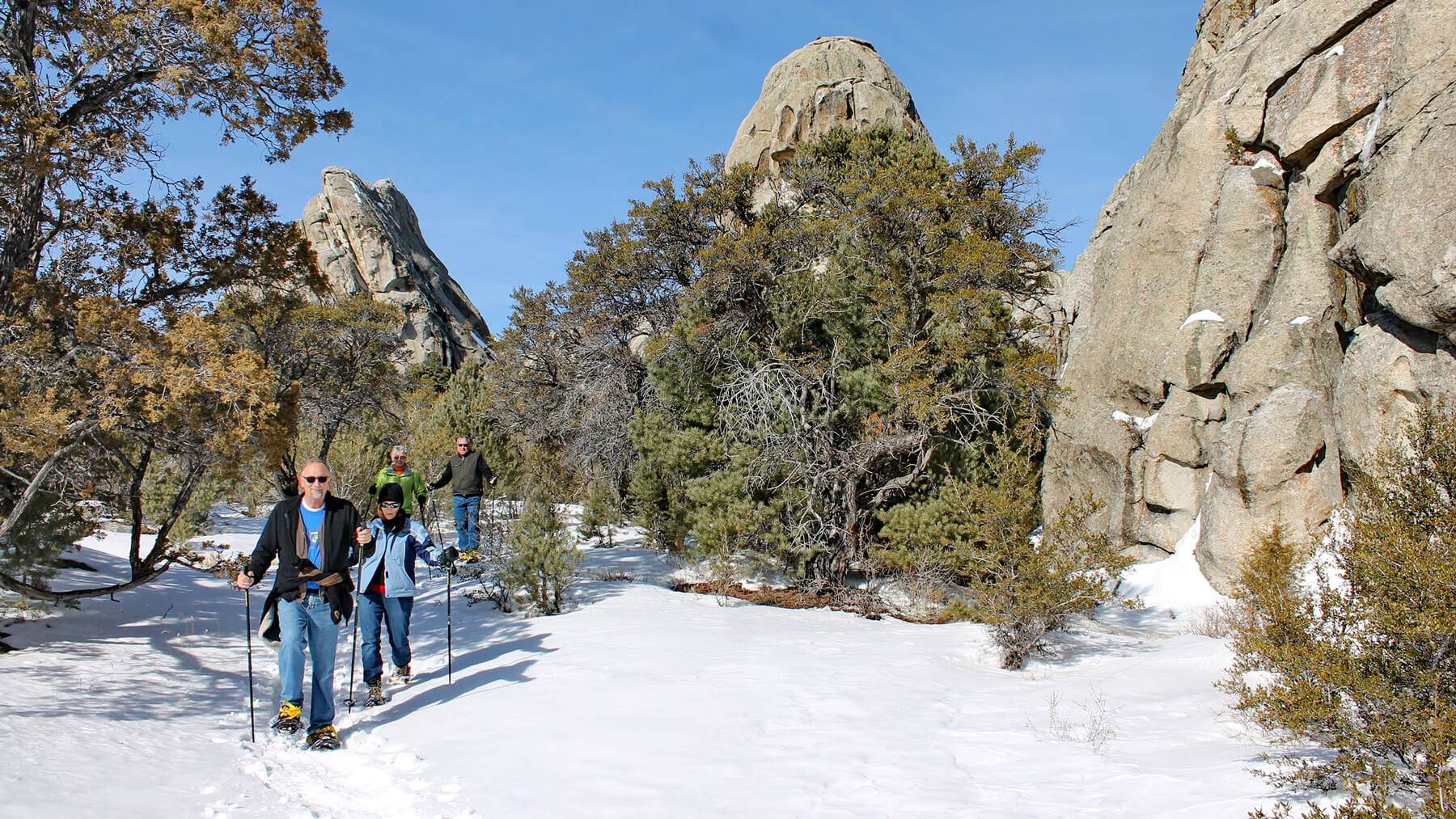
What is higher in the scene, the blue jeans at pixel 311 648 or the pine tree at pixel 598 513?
the pine tree at pixel 598 513

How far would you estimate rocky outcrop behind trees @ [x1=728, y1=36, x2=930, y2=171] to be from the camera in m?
30.3

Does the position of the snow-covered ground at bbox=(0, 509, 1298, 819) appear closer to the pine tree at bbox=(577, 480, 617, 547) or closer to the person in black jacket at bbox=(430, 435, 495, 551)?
the person in black jacket at bbox=(430, 435, 495, 551)

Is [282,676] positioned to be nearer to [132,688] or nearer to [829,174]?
[132,688]

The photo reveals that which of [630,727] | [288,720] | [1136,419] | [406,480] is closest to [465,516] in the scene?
[406,480]

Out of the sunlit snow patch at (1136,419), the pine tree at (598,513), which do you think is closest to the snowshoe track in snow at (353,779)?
the pine tree at (598,513)

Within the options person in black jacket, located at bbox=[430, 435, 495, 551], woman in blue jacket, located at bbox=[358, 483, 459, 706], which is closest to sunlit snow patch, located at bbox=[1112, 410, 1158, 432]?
person in black jacket, located at bbox=[430, 435, 495, 551]

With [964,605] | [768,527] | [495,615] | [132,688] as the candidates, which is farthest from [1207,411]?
[132,688]

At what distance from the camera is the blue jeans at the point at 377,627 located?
6.71m

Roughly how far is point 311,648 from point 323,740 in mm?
595

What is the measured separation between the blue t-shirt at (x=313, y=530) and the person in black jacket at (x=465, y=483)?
18.7 feet

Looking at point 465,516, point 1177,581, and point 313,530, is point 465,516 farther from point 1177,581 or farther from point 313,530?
point 1177,581

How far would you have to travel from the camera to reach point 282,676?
563 cm

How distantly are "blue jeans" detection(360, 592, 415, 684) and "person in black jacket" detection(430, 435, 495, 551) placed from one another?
4.28 meters

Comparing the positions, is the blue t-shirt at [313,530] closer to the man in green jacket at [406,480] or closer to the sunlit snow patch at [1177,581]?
the man in green jacket at [406,480]
